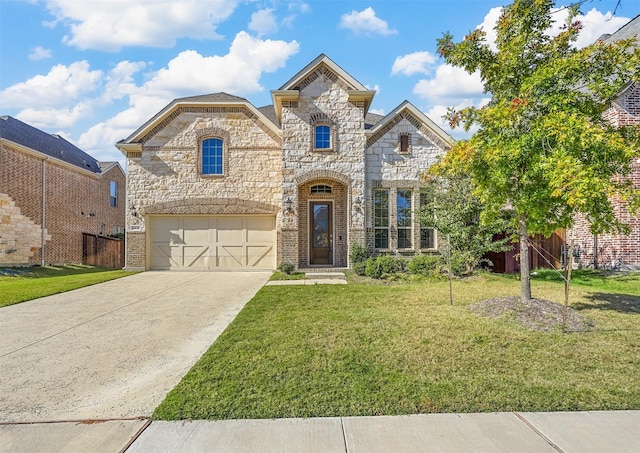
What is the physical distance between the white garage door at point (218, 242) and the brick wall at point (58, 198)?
6.42 metres

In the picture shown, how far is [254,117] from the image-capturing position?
1508cm

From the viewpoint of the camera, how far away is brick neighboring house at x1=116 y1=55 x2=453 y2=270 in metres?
14.1

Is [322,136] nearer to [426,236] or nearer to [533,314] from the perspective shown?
[426,236]

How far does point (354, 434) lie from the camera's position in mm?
3090

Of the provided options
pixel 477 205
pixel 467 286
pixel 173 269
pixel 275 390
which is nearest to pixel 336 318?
pixel 275 390

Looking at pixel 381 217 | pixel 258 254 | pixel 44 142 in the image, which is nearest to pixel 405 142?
pixel 381 217

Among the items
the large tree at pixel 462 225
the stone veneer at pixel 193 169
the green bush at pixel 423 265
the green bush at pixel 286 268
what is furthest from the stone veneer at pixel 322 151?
the large tree at pixel 462 225

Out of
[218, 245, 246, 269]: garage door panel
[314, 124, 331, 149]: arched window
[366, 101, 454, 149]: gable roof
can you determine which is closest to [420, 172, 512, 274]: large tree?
[366, 101, 454, 149]: gable roof

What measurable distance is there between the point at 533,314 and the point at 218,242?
1147 centimetres

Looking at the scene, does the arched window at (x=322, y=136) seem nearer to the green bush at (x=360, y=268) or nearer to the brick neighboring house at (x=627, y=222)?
the green bush at (x=360, y=268)

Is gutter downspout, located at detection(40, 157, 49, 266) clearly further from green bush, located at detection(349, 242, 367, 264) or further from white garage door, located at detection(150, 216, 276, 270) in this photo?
green bush, located at detection(349, 242, 367, 264)

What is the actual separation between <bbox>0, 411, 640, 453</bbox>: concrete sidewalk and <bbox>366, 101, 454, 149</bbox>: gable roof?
12.2 m

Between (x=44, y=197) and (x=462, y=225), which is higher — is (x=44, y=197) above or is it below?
above

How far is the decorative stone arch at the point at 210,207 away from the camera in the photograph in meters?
14.9
